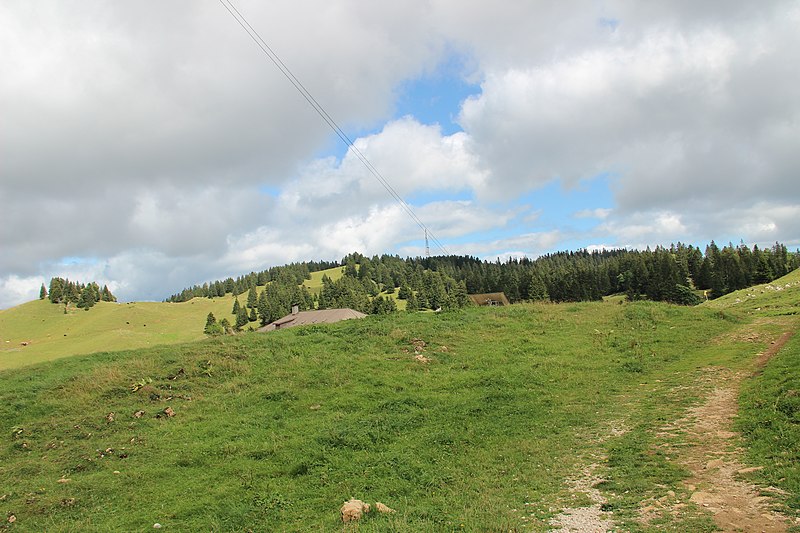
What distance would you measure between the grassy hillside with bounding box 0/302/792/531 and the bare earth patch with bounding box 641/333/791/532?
0.40 m

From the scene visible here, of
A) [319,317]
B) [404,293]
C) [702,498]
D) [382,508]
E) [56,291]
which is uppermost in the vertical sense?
[56,291]

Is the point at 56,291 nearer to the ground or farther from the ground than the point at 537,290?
farther from the ground

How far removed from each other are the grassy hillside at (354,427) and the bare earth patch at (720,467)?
400 mm

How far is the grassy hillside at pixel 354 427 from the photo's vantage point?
9.39 metres

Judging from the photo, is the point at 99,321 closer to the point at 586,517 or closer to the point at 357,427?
the point at 357,427

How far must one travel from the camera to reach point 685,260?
128 meters

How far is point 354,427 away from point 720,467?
380 inches

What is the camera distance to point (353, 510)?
8.59 metres

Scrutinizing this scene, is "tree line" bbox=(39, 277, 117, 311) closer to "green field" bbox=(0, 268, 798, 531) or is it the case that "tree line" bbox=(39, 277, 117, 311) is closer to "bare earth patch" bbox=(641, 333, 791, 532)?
"green field" bbox=(0, 268, 798, 531)

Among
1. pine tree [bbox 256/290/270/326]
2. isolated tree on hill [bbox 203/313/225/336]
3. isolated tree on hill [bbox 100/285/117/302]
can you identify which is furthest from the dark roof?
isolated tree on hill [bbox 100/285/117/302]

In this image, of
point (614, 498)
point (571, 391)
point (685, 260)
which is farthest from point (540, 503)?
point (685, 260)

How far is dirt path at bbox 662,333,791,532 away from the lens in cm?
675

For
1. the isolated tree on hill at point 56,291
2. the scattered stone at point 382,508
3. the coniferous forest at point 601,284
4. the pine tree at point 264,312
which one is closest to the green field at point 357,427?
the scattered stone at point 382,508

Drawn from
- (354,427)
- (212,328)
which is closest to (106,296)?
(212,328)
